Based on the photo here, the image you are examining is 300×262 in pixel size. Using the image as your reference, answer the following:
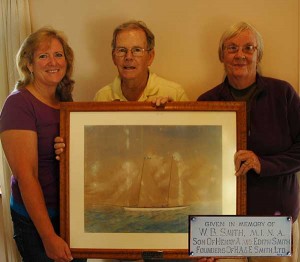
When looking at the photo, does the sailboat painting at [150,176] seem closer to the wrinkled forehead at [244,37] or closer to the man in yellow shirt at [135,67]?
the man in yellow shirt at [135,67]

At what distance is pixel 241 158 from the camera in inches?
56.9

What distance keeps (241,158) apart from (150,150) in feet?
1.15

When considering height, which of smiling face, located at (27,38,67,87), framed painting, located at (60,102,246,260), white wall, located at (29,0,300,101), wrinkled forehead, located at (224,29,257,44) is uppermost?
white wall, located at (29,0,300,101)

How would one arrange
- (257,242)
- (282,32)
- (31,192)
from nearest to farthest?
(257,242)
(31,192)
(282,32)

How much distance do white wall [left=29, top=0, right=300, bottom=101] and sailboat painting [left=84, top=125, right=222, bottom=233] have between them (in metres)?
0.67

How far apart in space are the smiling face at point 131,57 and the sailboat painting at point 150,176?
287mm

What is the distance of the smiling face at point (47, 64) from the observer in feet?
5.03

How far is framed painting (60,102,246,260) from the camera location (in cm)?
149

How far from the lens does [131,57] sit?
1630 millimetres

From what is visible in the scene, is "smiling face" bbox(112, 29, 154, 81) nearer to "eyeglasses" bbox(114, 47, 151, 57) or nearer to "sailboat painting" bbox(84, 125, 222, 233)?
"eyeglasses" bbox(114, 47, 151, 57)

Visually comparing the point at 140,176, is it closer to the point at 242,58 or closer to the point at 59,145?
the point at 59,145

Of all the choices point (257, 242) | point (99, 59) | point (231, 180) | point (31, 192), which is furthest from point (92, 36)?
point (257, 242)

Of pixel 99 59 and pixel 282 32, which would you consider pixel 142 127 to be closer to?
pixel 99 59

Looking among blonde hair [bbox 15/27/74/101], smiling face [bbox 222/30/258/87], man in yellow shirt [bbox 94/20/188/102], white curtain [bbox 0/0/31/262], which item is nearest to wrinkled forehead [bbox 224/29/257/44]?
smiling face [bbox 222/30/258/87]
